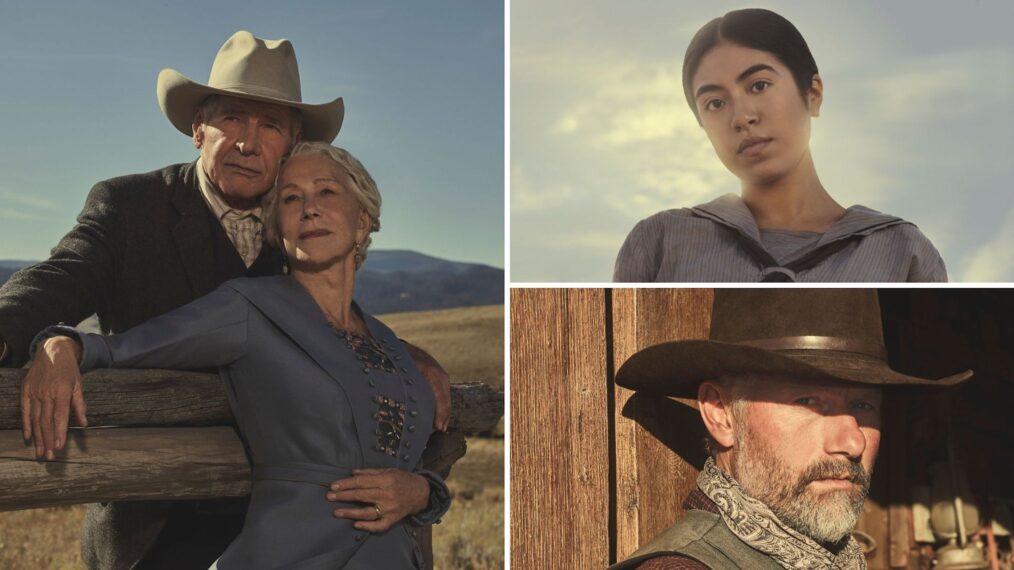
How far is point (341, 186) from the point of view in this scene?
10.0 ft

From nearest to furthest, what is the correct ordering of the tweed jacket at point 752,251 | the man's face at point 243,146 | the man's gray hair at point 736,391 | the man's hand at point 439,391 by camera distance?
the man's gray hair at point 736,391 < the man's hand at point 439,391 < the man's face at point 243,146 < the tweed jacket at point 752,251

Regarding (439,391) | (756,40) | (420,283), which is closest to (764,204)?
(756,40)

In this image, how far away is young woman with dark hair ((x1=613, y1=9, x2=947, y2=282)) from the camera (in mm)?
3961

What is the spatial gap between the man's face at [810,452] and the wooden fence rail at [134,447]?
138 centimetres

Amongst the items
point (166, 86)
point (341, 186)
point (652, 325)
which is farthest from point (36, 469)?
point (652, 325)

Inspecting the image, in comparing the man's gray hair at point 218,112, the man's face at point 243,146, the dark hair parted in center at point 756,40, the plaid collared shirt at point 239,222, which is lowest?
the plaid collared shirt at point 239,222

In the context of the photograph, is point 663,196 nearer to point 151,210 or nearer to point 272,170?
point 272,170

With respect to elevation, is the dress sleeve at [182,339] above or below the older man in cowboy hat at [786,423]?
above

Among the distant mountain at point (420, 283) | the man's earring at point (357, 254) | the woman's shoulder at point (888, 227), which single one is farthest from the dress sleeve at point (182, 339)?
the distant mountain at point (420, 283)

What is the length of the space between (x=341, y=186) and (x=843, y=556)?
1.70 metres

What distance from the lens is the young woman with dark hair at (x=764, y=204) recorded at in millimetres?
3961

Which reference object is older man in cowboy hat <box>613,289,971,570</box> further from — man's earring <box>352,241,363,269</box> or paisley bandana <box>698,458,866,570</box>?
man's earring <box>352,241,363,269</box>

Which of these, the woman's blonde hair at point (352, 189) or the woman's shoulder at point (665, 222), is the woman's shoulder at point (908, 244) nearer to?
the woman's shoulder at point (665, 222)

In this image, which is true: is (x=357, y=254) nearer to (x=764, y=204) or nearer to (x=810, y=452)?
(x=810, y=452)
